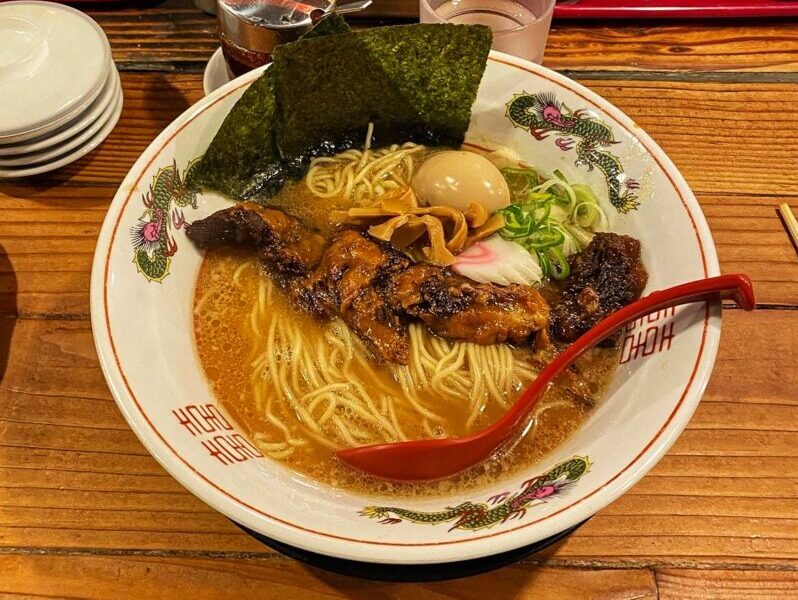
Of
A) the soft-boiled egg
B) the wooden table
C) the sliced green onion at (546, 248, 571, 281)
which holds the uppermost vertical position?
the soft-boiled egg

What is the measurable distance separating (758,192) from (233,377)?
1.99 metres

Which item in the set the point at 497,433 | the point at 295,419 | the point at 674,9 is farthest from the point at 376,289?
the point at 674,9

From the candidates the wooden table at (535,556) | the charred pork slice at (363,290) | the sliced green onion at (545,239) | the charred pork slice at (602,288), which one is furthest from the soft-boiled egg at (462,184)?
the wooden table at (535,556)

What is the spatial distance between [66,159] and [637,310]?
6.81 ft

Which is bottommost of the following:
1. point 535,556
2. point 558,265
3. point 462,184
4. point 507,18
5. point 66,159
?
point 535,556

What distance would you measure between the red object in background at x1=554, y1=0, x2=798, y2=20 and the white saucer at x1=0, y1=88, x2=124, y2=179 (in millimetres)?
2019

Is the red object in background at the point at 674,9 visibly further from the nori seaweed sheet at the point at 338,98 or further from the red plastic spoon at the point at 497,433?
the red plastic spoon at the point at 497,433

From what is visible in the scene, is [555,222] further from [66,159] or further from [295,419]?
[66,159]

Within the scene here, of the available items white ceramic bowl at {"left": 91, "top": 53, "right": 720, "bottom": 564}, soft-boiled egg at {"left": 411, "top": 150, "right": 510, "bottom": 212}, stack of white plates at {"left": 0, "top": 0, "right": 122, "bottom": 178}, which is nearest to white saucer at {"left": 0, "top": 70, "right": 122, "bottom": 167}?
stack of white plates at {"left": 0, "top": 0, "right": 122, "bottom": 178}

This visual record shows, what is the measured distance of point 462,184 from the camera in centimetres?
210

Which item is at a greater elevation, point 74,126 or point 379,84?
point 379,84

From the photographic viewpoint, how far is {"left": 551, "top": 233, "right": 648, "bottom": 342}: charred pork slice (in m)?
1.80

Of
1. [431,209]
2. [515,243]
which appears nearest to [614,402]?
[515,243]

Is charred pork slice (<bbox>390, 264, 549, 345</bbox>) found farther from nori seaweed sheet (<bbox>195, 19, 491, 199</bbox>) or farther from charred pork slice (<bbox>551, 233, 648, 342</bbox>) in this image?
nori seaweed sheet (<bbox>195, 19, 491, 199</bbox>)
